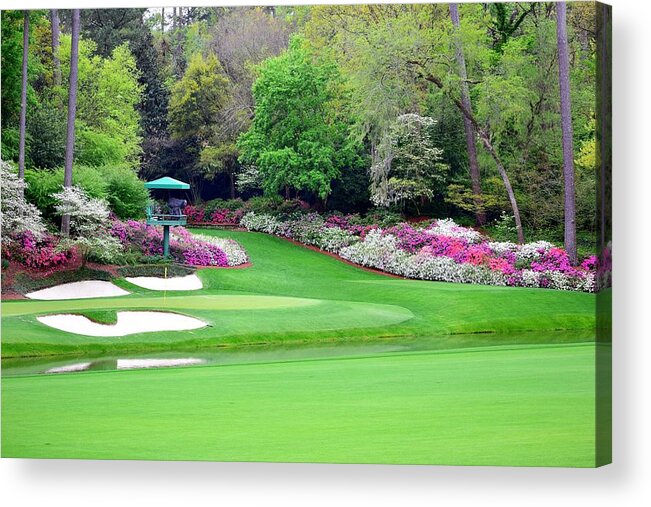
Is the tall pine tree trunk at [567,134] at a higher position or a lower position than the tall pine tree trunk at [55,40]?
lower

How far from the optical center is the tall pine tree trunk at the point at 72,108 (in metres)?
13.4

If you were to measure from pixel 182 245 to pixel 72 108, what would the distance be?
6.83ft

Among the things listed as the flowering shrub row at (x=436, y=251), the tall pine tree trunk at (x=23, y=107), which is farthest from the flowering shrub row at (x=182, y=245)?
the tall pine tree trunk at (x=23, y=107)

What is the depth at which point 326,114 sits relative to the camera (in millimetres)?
13594

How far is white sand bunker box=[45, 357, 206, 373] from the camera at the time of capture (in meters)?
13.0

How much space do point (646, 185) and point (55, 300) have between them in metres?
6.62

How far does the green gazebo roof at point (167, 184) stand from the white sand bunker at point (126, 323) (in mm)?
1433

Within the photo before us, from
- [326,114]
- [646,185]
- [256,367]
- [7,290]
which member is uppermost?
[326,114]

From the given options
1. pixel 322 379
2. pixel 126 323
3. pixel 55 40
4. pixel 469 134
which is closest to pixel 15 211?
pixel 126 323

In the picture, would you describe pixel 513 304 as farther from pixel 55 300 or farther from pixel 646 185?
pixel 55 300

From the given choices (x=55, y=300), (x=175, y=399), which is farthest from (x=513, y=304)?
(x=55, y=300)

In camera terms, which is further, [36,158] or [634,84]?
[36,158]

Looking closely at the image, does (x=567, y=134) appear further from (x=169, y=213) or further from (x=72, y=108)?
(x=72, y=108)

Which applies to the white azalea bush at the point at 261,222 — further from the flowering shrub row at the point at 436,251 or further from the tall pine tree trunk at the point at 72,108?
the tall pine tree trunk at the point at 72,108
